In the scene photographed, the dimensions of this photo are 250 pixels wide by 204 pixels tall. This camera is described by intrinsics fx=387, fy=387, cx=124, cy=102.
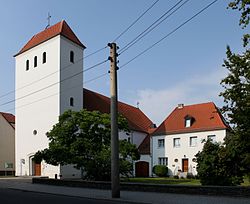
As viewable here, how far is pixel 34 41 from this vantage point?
156 ft

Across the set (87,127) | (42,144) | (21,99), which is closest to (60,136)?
(87,127)

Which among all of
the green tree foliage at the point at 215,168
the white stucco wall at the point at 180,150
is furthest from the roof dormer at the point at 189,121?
the green tree foliage at the point at 215,168

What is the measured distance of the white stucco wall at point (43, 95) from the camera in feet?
141

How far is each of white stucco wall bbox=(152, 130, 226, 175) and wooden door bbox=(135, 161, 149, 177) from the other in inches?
64.2

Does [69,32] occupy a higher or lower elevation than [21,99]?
higher

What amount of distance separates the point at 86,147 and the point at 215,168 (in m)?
9.95

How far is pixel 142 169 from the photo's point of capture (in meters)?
50.3

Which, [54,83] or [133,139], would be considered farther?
[133,139]

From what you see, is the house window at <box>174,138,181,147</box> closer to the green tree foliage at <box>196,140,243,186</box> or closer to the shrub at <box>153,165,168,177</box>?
the shrub at <box>153,165,168,177</box>

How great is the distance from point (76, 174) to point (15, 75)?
15.3 m

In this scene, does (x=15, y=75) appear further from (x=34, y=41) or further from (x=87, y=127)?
(x=87, y=127)

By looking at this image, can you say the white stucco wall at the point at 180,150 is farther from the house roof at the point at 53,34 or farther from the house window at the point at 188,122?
the house roof at the point at 53,34

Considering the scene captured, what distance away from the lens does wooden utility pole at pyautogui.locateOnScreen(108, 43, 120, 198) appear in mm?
18453

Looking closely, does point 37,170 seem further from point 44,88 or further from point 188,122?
point 188,122
